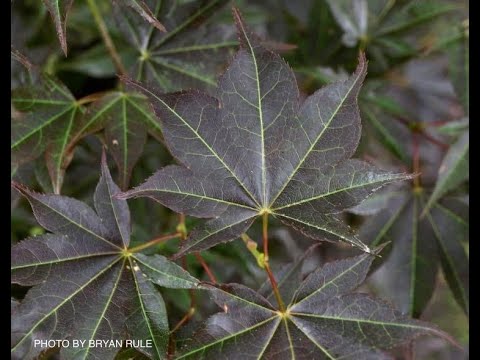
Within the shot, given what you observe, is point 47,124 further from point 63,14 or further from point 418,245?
point 418,245

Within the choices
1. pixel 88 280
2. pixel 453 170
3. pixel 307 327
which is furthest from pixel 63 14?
pixel 453 170

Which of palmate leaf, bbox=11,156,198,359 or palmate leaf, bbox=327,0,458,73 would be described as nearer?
palmate leaf, bbox=11,156,198,359

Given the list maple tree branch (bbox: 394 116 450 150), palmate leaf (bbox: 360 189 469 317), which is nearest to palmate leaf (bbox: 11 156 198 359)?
palmate leaf (bbox: 360 189 469 317)

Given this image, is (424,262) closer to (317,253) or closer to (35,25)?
(317,253)

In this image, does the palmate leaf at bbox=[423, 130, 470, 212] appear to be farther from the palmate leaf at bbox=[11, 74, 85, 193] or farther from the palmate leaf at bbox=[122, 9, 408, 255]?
the palmate leaf at bbox=[11, 74, 85, 193]

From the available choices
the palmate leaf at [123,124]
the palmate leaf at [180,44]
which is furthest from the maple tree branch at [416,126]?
the palmate leaf at [123,124]

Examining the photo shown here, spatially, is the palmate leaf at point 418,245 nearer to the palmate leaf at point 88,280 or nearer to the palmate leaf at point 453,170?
the palmate leaf at point 453,170
